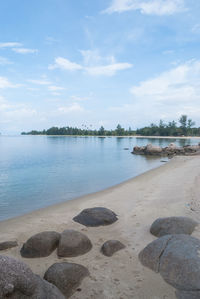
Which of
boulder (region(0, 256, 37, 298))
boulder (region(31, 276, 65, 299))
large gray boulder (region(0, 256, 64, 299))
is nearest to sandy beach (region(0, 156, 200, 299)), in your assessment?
boulder (region(31, 276, 65, 299))

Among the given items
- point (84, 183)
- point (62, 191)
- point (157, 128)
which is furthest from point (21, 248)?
point (157, 128)

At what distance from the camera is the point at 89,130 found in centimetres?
19400

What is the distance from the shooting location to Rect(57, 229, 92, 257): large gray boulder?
5.39m

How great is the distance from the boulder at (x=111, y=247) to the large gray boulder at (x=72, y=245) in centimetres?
42

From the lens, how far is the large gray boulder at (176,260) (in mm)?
4109

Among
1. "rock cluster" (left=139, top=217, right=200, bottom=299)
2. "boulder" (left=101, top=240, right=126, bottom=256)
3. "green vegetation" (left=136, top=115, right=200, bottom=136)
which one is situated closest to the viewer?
"rock cluster" (left=139, top=217, right=200, bottom=299)

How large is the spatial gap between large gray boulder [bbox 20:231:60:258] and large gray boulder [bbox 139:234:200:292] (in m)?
2.18

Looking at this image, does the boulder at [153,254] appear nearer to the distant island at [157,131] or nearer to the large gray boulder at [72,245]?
the large gray boulder at [72,245]

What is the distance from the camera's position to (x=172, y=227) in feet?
20.2

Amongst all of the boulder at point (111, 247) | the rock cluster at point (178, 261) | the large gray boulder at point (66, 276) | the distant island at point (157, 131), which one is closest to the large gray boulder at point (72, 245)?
the boulder at point (111, 247)

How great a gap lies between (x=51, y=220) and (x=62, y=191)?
5.78 meters

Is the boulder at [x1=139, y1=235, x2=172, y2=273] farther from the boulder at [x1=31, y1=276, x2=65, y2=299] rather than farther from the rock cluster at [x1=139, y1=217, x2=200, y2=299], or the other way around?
the boulder at [x1=31, y1=276, x2=65, y2=299]

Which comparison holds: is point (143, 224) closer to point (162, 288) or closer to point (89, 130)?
point (162, 288)

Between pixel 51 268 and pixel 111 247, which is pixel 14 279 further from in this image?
pixel 111 247
